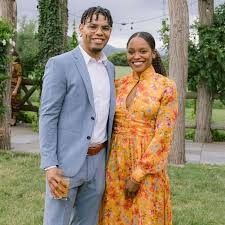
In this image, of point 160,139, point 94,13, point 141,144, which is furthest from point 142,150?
point 94,13

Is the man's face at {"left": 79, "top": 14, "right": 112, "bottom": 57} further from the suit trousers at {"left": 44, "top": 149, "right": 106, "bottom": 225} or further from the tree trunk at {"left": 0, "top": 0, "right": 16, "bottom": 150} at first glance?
the tree trunk at {"left": 0, "top": 0, "right": 16, "bottom": 150}

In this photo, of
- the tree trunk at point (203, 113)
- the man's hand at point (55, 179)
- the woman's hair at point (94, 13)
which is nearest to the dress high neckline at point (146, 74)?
the woman's hair at point (94, 13)

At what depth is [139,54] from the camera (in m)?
3.35

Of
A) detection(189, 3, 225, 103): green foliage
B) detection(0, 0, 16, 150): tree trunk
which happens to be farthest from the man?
detection(189, 3, 225, 103): green foliage

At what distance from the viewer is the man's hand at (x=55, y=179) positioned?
3.12 metres

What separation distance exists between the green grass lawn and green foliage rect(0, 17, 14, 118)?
1046 millimetres

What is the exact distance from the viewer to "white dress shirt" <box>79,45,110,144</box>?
322 cm

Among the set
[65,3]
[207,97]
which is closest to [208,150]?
[207,97]

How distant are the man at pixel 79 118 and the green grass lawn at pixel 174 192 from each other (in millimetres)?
2009

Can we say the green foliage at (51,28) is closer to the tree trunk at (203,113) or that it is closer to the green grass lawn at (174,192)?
the tree trunk at (203,113)

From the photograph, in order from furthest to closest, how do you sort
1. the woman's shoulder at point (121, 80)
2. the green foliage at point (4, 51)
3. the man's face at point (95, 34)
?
1. the green foliage at point (4, 51)
2. the woman's shoulder at point (121, 80)
3. the man's face at point (95, 34)

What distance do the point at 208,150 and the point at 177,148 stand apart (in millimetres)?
2097

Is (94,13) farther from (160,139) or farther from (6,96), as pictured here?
(6,96)

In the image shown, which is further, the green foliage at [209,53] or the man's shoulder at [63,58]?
the green foliage at [209,53]
